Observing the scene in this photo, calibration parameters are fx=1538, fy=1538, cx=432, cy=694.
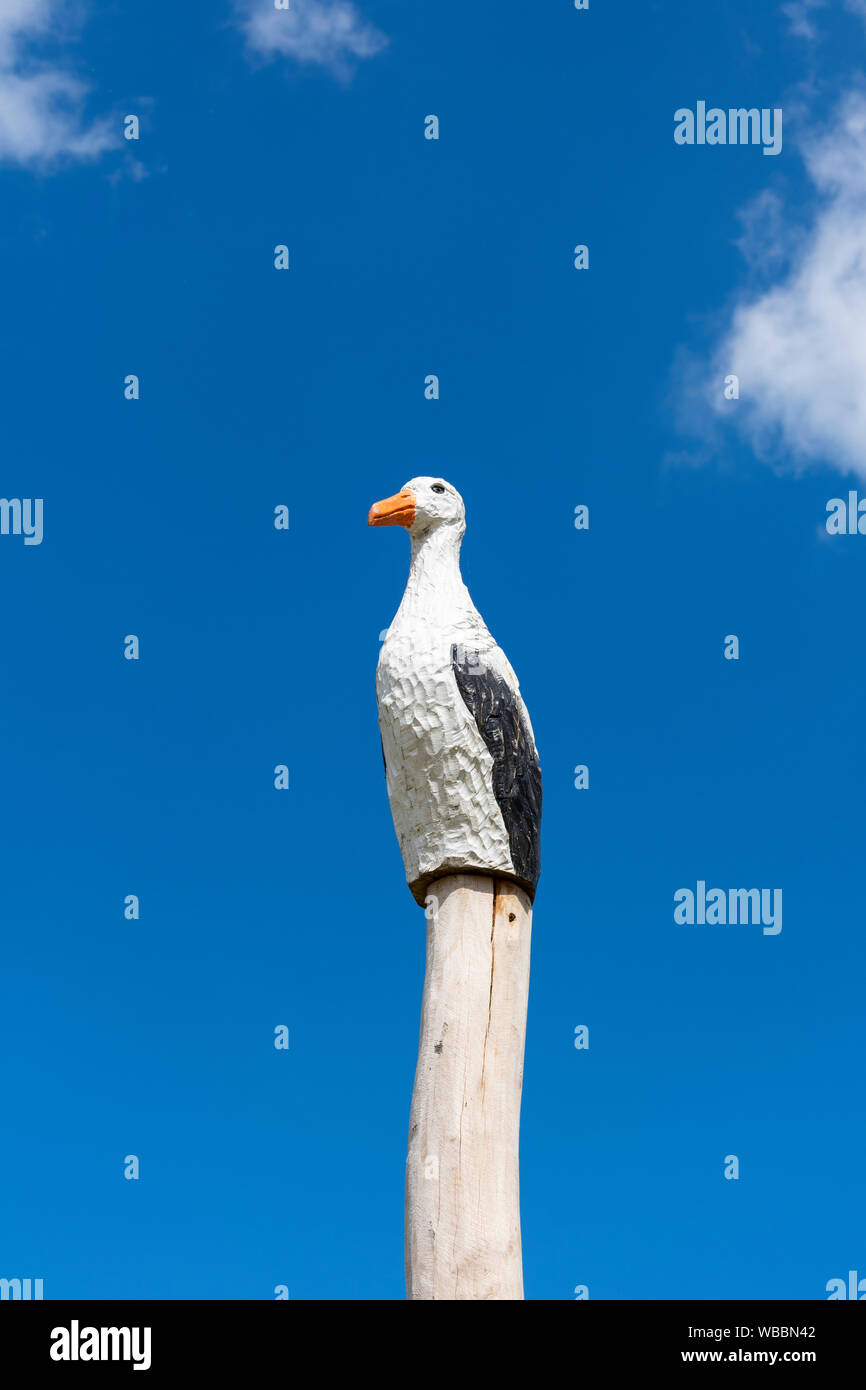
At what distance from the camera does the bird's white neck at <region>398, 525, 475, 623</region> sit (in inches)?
349

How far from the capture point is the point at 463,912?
26.9ft

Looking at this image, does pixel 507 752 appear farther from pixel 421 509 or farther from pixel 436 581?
pixel 421 509

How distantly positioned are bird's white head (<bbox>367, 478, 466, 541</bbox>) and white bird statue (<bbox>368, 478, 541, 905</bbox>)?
72 cm

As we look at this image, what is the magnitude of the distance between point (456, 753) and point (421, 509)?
1738mm

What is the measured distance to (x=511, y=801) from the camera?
8.37 m

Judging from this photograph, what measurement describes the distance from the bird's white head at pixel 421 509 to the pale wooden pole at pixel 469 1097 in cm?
225

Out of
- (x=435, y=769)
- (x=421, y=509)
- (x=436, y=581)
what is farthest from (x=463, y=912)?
(x=421, y=509)

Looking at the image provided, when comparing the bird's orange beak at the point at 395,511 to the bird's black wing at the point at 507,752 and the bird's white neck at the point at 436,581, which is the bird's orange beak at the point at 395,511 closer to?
the bird's white neck at the point at 436,581

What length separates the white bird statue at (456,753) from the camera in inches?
326

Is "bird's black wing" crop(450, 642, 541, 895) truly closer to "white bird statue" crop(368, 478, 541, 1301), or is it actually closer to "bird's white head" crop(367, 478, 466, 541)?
"white bird statue" crop(368, 478, 541, 1301)
